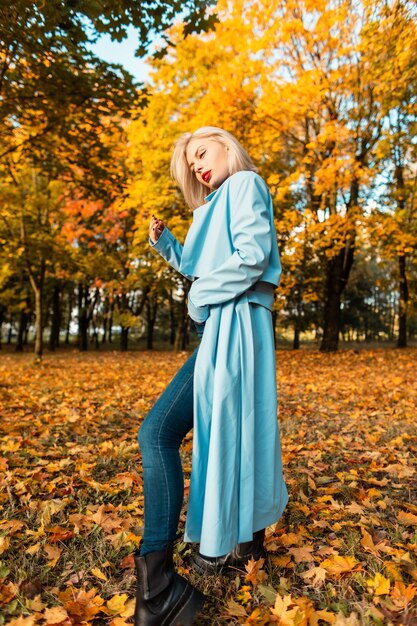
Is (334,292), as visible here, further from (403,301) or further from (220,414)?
(220,414)

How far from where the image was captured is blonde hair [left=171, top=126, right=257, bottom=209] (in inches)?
80.3

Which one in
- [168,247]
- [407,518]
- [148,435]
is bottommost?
[407,518]

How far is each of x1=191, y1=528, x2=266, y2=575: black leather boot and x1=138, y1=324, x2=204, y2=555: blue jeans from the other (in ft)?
1.51

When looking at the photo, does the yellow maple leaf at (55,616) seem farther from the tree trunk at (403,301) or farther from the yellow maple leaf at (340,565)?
the tree trunk at (403,301)

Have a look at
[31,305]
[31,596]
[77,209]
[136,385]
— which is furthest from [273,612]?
[31,305]

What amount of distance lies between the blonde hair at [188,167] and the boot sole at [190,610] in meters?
1.80

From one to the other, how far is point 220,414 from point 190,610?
733 millimetres

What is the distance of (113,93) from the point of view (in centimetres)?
634

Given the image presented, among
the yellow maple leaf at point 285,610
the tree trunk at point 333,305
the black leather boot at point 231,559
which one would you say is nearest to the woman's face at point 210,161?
the black leather boot at point 231,559

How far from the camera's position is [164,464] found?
1.75 metres

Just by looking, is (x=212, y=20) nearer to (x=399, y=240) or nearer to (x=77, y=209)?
(x=399, y=240)

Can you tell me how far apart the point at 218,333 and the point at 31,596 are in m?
1.40

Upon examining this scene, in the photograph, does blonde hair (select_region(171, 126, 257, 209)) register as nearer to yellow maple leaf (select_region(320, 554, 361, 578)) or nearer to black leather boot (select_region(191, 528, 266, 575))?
black leather boot (select_region(191, 528, 266, 575))

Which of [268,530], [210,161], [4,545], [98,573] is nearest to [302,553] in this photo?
[268,530]
